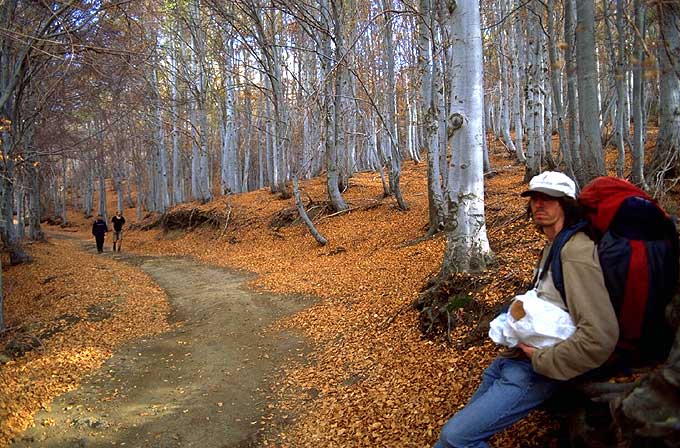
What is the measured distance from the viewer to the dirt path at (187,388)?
427 centimetres

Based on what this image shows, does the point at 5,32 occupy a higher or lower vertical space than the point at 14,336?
higher

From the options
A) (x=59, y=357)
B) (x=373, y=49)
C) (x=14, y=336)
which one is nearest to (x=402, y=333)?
(x=59, y=357)

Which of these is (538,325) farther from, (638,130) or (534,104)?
(534,104)

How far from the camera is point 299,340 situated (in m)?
6.65

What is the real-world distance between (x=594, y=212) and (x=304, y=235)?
42.9 feet

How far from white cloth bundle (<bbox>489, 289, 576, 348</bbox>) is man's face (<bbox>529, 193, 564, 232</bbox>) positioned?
410mm

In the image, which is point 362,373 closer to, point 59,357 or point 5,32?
point 59,357

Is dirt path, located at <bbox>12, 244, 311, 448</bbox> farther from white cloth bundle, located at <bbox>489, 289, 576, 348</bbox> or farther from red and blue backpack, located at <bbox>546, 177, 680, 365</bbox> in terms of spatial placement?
red and blue backpack, located at <bbox>546, 177, 680, 365</bbox>

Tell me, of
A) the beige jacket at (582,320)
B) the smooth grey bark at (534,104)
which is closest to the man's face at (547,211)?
the beige jacket at (582,320)

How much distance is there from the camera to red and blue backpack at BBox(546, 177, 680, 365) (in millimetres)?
2014

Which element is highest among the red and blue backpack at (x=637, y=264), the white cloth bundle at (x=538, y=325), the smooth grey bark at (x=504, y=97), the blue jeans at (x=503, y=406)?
the smooth grey bark at (x=504, y=97)

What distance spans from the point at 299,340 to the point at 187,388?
6.15 ft

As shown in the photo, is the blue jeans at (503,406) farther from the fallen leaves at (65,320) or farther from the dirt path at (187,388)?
the fallen leaves at (65,320)

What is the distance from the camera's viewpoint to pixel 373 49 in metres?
24.2
